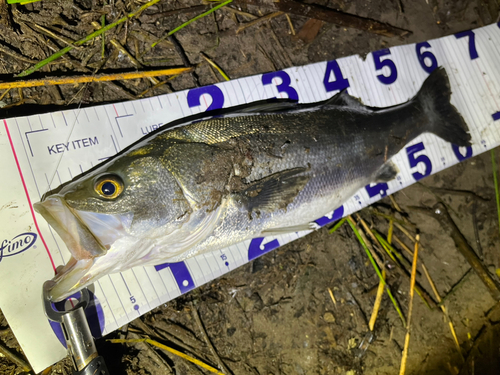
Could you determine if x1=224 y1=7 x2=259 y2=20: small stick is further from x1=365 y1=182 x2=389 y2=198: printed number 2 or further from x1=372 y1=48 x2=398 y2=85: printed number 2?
x1=365 y1=182 x2=389 y2=198: printed number 2

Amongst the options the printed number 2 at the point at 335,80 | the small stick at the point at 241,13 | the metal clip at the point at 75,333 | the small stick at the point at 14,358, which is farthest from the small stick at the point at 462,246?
the small stick at the point at 14,358

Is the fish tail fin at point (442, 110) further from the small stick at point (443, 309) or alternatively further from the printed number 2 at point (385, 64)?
the small stick at point (443, 309)

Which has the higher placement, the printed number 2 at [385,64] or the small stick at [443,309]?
the printed number 2 at [385,64]

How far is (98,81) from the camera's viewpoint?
240cm

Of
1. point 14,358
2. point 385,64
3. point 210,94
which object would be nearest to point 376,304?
point 385,64

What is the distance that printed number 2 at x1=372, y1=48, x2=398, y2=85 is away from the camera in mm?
3062

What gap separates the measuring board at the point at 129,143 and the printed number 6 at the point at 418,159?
0.01 meters

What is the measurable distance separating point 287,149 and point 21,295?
7.11 feet

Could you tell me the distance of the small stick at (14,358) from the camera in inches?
84.7

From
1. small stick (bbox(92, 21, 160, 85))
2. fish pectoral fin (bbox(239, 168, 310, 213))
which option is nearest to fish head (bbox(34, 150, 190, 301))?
fish pectoral fin (bbox(239, 168, 310, 213))

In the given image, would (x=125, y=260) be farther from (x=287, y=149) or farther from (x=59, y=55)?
(x=59, y=55)

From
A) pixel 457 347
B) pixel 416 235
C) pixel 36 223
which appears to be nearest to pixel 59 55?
pixel 36 223

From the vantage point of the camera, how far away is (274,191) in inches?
80.0

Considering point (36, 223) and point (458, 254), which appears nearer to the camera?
point (36, 223)
